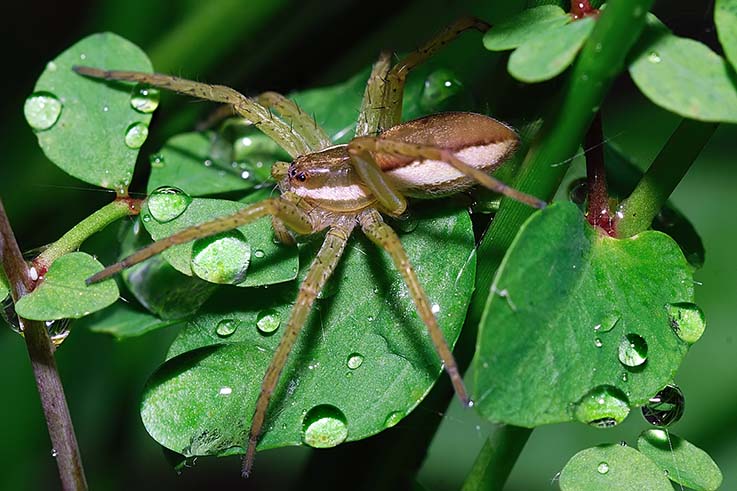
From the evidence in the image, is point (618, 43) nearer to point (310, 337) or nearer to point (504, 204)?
point (504, 204)

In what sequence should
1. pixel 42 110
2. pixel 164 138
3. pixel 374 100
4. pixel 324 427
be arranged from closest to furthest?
1. pixel 324 427
2. pixel 42 110
3. pixel 374 100
4. pixel 164 138

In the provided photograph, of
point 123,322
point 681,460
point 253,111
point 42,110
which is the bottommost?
point 681,460

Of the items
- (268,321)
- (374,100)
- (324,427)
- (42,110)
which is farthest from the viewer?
(374,100)

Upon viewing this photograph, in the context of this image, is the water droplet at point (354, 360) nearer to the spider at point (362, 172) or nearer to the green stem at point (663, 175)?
the spider at point (362, 172)

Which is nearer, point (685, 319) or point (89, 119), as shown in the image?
point (685, 319)

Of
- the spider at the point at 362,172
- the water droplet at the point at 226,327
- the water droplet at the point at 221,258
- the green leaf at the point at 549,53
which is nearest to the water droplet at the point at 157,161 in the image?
the spider at the point at 362,172

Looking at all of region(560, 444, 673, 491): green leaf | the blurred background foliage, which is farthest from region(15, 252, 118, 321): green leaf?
the blurred background foliage

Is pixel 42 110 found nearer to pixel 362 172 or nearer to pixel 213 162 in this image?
pixel 213 162

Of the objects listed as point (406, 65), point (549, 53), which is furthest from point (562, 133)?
point (406, 65)
